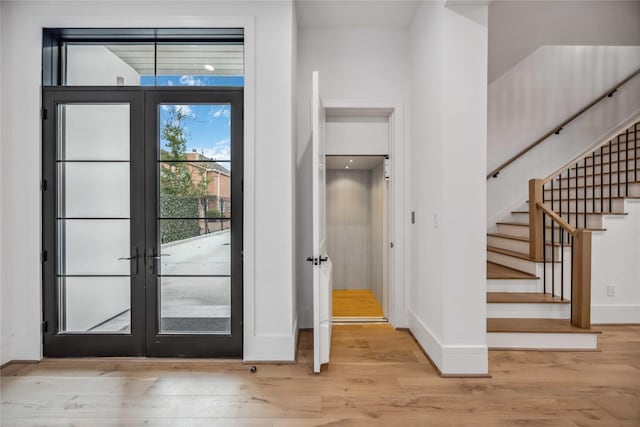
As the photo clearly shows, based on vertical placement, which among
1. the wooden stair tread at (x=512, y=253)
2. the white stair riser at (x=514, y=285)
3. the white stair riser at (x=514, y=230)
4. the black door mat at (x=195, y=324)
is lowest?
the black door mat at (x=195, y=324)

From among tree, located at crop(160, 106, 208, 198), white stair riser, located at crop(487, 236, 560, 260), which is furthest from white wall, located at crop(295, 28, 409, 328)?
white stair riser, located at crop(487, 236, 560, 260)

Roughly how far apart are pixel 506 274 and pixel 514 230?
35.2 inches

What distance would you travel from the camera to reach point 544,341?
9.32 ft

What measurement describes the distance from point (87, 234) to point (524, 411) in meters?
3.52

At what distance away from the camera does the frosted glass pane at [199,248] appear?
2779 mm

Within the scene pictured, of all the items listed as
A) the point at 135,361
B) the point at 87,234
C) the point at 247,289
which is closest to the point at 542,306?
the point at 247,289

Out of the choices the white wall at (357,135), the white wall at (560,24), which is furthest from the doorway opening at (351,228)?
the white wall at (560,24)

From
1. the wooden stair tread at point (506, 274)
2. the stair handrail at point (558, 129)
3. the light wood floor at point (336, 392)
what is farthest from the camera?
the stair handrail at point (558, 129)

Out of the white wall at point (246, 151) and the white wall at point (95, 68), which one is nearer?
the white wall at point (246, 151)

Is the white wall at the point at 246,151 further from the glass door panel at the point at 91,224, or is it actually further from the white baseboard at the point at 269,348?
the glass door panel at the point at 91,224

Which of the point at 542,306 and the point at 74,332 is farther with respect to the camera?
the point at 542,306

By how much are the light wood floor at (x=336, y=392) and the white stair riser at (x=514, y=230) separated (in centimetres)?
139

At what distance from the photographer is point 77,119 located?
278cm

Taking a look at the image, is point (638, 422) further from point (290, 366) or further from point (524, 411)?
point (290, 366)
